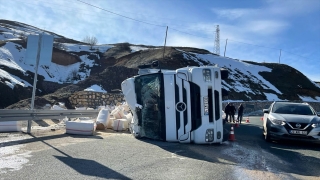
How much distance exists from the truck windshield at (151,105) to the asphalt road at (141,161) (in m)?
0.43

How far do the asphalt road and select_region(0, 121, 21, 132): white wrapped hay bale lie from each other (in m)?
0.42

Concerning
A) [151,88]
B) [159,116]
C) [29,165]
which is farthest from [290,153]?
[29,165]

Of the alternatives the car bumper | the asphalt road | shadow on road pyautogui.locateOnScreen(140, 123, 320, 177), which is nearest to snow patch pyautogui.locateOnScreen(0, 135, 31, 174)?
the asphalt road

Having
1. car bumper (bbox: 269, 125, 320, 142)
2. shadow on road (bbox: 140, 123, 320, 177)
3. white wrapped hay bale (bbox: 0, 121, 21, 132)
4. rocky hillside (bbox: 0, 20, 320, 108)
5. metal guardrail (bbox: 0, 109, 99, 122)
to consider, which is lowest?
shadow on road (bbox: 140, 123, 320, 177)

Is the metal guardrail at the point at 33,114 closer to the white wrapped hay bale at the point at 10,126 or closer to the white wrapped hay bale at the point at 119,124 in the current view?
the white wrapped hay bale at the point at 10,126

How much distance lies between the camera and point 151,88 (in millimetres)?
8688

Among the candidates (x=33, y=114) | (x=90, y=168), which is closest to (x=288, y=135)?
(x=90, y=168)

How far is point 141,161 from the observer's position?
19.6ft

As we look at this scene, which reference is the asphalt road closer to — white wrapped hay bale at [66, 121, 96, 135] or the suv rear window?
white wrapped hay bale at [66, 121, 96, 135]

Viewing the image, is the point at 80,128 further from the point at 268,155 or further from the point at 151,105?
Answer: the point at 268,155

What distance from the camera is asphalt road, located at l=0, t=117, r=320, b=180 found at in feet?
16.3

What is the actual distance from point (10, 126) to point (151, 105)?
4.56 meters

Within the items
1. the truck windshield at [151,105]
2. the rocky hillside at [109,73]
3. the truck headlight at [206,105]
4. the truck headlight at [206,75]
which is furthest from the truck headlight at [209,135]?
the rocky hillside at [109,73]

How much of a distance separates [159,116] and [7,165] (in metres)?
4.33
